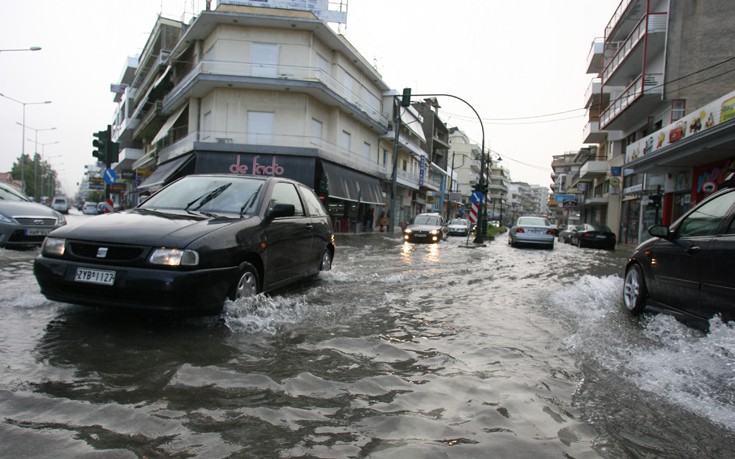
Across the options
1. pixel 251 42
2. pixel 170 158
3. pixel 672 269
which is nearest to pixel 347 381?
pixel 672 269

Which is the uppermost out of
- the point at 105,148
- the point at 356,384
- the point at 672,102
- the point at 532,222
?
the point at 672,102

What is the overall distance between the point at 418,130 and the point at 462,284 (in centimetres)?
3875

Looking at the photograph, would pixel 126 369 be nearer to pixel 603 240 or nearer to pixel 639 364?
pixel 639 364

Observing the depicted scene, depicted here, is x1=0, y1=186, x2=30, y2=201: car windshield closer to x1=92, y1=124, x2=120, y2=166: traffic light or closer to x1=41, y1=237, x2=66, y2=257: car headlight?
x1=92, y1=124, x2=120, y2=166: traffic light

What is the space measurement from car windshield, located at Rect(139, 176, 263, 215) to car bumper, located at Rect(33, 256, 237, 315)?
1.21 m

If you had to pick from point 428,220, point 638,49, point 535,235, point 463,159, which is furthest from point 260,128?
point 463,159

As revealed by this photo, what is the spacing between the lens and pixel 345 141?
2794 centimetres

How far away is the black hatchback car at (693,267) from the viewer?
12.3 feet

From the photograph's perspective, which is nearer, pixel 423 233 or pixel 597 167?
pixel 423 233

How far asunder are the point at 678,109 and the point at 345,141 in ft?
56.1

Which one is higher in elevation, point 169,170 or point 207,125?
point 207,125

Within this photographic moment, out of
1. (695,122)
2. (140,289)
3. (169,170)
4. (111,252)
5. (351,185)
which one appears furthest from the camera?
(351,185)

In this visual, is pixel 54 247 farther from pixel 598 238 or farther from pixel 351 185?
pixel 598 238

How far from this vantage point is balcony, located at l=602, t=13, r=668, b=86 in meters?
22.7
